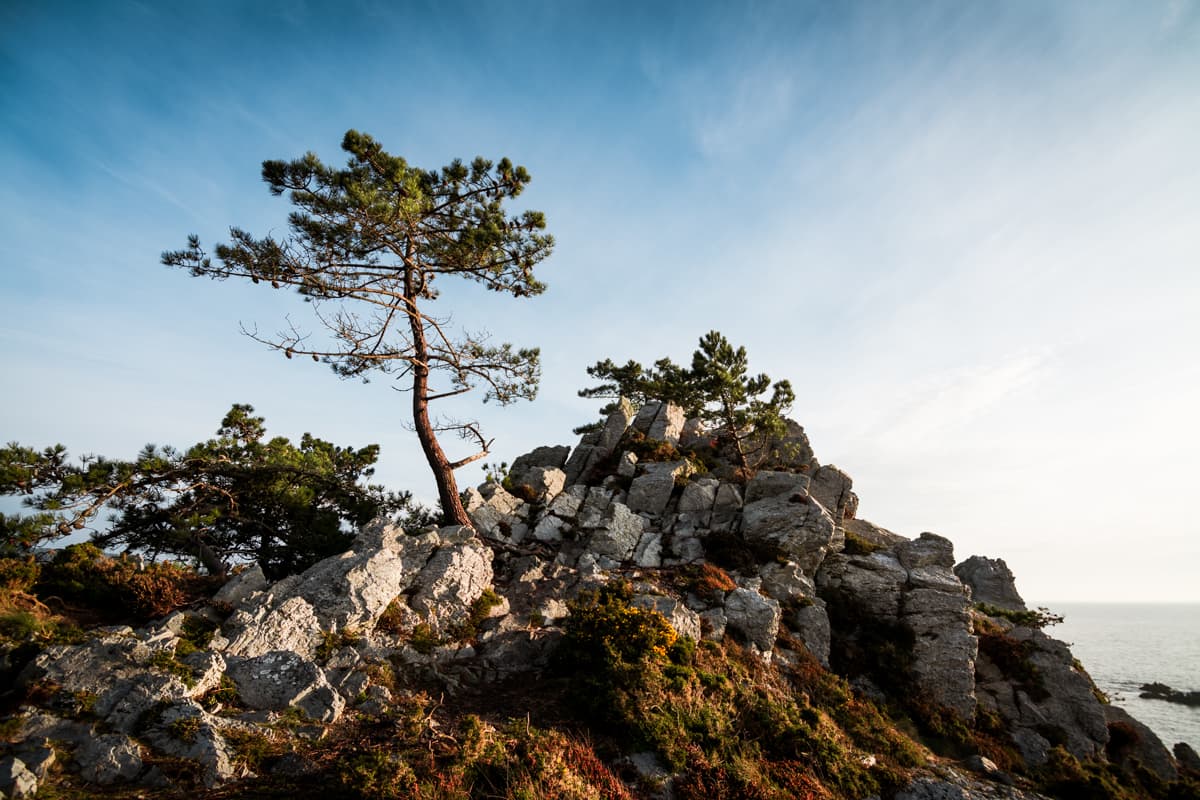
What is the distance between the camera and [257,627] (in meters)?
9.73

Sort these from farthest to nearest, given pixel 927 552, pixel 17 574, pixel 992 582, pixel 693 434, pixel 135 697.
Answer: pixel 693 434, pixel 992 582, pixel 927 552, pixel 17 574, pixel 135 697

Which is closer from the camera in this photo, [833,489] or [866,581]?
[866,581]

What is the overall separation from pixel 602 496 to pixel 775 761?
40.5ft

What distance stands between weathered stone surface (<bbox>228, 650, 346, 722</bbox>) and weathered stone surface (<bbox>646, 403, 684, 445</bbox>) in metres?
21.1

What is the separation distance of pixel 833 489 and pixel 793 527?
29.9 feet

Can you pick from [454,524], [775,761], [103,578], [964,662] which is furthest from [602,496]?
[103,578]

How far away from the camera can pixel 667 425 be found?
2888 centimetres

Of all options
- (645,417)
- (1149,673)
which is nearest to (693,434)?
(645,417)

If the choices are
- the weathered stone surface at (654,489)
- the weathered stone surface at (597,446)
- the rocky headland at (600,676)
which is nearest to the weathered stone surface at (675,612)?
the rocky headland at (600,676)

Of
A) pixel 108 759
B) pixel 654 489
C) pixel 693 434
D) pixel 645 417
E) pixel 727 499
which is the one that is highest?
pixel 645 417

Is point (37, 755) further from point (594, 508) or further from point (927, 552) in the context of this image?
point (927, 552)

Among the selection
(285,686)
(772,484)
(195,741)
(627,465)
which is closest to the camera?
(195,741)

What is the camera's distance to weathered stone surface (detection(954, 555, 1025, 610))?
26.3 meters

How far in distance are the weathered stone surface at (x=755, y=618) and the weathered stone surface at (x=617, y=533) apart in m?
4.34
